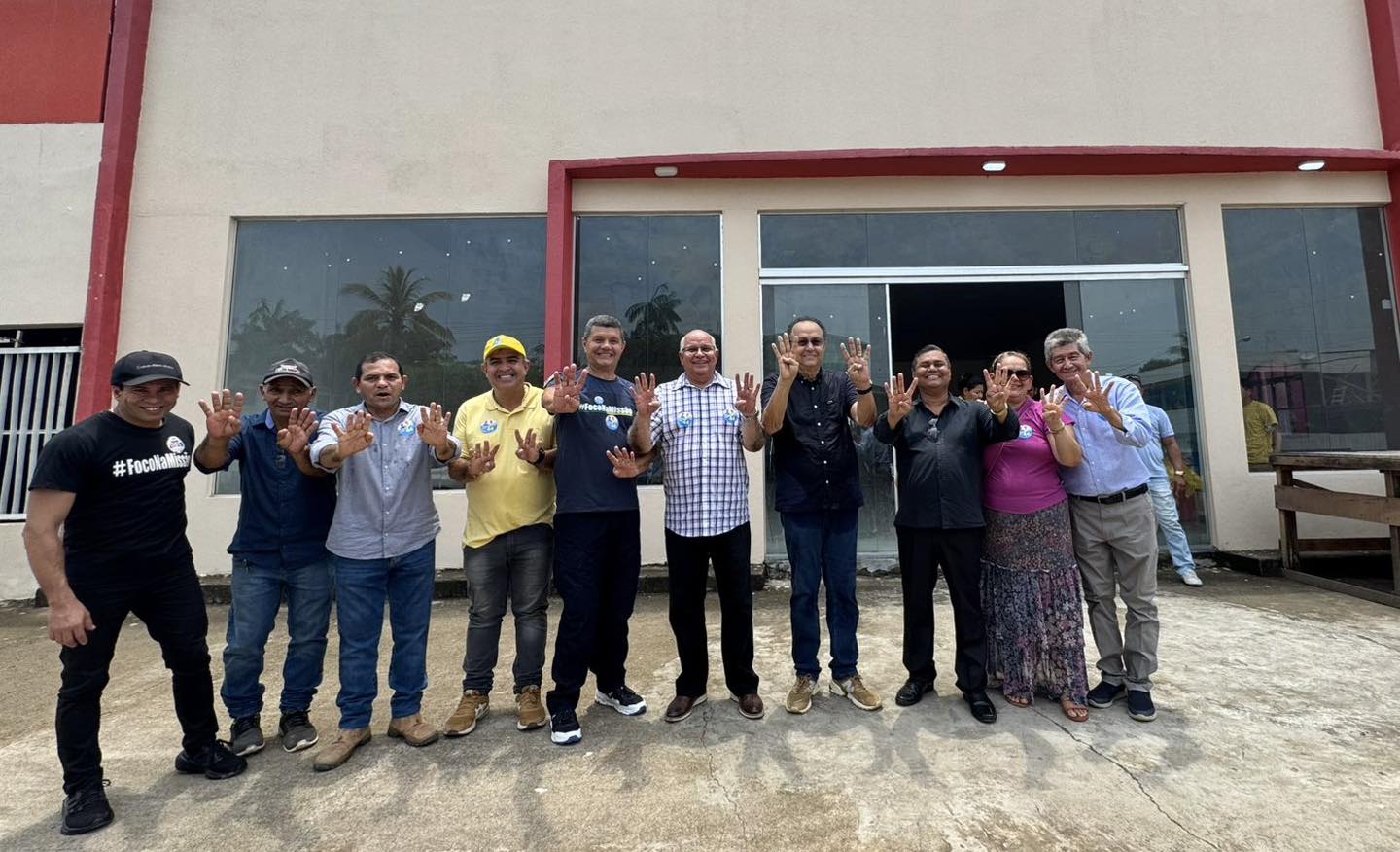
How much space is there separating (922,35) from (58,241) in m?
8.62

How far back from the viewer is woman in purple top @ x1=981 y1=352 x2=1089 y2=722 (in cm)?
296

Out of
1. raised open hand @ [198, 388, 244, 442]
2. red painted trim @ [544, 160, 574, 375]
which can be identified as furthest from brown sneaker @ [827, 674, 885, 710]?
red painted trim @ [544, 160, 574, 375]

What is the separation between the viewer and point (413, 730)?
9.06 feet

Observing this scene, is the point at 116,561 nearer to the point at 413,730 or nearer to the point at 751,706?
the point at 413,730

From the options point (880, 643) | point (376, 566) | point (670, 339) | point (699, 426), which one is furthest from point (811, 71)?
point (376, 566)

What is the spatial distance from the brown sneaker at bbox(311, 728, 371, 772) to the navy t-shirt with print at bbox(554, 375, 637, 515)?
1.27m

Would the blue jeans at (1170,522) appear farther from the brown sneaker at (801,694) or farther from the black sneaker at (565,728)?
the black sneaker at (565,728)

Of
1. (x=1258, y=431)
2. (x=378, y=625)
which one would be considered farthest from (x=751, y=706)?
(x=1258, y=431)

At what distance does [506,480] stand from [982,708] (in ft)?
8.05

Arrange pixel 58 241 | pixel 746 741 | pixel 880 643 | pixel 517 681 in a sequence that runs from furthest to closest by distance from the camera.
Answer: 1. pixel 58 241
2. pixel 880 643
3. pixel 517 681
4. pixel 746 741

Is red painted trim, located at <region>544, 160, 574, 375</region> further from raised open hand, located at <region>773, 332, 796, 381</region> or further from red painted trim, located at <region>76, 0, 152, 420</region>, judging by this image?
red painted trim, located at <region>76, 0, 152, 420</region>

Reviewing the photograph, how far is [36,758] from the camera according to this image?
9.00ft

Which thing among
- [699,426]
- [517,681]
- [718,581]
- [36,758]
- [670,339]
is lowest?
[36,758]

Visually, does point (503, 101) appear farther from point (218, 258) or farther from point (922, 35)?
point (922, 35)
